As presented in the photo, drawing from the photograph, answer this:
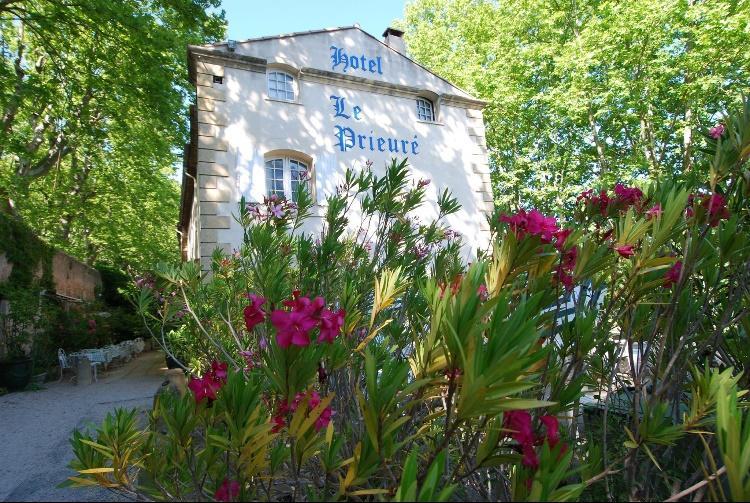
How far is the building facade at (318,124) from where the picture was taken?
993 centimetres

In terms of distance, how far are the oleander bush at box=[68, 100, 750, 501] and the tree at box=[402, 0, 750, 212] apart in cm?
1033

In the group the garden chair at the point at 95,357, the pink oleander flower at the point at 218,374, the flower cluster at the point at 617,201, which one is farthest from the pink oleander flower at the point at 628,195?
the garden chair at the point at 95,357

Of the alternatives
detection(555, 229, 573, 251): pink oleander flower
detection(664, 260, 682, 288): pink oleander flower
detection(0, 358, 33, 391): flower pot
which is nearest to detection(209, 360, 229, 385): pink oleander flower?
detection(555, 229, 573, 251): pink oleander flower

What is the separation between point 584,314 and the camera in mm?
1696

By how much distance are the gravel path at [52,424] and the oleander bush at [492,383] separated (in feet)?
2.67

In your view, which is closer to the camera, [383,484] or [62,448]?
[383,484]

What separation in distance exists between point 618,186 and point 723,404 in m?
1.51

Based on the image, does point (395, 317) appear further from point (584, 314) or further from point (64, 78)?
point (64, 78)

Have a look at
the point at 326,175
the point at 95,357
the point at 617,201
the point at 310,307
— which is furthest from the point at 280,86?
the point at 310,307

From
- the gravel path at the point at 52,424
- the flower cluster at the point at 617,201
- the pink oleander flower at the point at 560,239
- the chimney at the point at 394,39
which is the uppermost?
the chimney at the point at 394,39

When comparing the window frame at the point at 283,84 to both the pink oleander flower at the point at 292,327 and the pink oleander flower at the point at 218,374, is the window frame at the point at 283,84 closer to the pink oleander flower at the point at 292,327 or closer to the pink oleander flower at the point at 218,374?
the pink oleander flower at the point at 218,374

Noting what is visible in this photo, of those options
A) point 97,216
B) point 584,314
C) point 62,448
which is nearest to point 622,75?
point 584,314

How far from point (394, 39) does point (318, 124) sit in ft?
14.7

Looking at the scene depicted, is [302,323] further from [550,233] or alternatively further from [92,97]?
[92,97]
